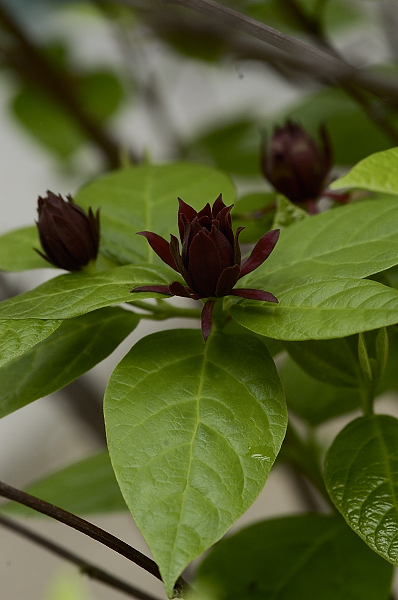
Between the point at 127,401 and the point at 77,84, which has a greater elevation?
the point at 77,84

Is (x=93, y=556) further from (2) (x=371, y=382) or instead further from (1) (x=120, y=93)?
(2) (x=371, y=382)

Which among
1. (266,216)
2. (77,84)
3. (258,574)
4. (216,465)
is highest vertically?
(77,84)

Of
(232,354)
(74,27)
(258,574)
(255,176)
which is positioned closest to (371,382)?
(232,354)

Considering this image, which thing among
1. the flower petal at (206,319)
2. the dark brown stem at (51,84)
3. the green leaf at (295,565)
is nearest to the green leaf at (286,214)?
the flower petal at (206,319)

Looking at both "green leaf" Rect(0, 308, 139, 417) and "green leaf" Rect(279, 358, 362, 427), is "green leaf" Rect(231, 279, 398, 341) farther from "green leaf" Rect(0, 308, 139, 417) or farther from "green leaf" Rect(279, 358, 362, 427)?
"green leaf" Rect(279, 358, 362, 427)

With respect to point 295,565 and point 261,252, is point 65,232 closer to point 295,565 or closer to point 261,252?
point 261,252

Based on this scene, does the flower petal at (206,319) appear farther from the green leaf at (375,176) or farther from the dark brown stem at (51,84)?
the dark brown stem at (51,84)

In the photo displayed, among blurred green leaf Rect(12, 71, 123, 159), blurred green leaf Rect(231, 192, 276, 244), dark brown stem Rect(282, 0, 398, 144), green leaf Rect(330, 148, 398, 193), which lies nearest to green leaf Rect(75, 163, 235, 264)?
blurred green leaf Rect(231, 192, 276, 244)

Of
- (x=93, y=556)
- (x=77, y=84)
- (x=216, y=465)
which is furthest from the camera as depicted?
(x=93, y=556)
